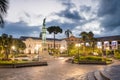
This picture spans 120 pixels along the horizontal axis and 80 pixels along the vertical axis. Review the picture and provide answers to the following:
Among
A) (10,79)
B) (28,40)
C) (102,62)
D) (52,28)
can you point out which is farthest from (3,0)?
(28,40)

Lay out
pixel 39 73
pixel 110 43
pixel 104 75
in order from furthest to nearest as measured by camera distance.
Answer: pixel 110 43, pixel 39 73, pixel 104 75

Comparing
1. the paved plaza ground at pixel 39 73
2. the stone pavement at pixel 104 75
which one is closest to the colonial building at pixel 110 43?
the paved plaza ground at pixel 39 73

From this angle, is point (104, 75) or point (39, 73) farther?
point (39, 73)

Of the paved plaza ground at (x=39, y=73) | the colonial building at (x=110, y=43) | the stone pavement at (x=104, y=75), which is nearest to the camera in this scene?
the stone pavement at (x=104, y=75)

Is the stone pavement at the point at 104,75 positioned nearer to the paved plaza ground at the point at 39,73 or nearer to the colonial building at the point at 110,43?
the paved plaza ground at the point at 39,73

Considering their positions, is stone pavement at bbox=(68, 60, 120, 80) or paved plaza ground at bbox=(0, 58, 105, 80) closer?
stone pavement at bbox=(68, 60, 120, 80)

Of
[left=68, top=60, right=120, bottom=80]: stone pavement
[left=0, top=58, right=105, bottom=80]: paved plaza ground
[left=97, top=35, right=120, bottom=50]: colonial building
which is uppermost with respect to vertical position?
[left=97, top=35, right=120, bottom=50]: colonial building

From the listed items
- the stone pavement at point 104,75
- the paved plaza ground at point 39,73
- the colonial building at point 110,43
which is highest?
the colonial building at point 110,43

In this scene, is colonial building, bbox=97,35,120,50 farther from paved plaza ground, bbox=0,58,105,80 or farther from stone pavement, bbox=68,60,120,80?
stone pavement, bbox=68,60,120,80

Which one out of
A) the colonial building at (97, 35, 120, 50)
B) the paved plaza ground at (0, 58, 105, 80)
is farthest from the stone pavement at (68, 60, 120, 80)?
the colonial building at (97, 35, 120, 50)

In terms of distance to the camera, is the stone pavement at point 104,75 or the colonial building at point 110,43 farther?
the colonial building at point 110,43

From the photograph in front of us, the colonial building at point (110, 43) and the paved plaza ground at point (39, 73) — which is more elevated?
the colonial building at point (110, 43)

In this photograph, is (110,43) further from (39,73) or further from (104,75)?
(104,75)

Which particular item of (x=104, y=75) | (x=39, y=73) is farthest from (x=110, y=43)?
(x=104, y=75)
